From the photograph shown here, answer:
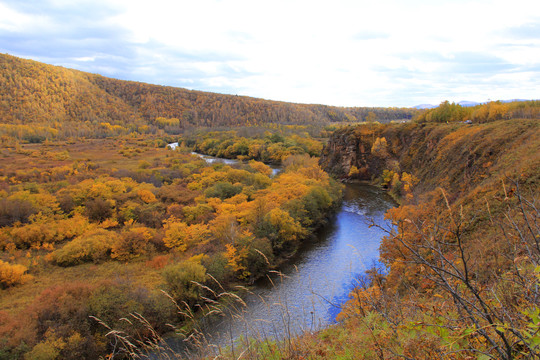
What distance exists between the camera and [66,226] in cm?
2950

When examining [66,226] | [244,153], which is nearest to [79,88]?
[244,153]

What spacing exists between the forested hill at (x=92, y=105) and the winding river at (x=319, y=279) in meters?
72.1

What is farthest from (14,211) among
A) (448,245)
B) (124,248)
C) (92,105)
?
(92,105)

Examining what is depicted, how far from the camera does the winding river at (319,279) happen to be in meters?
16.9

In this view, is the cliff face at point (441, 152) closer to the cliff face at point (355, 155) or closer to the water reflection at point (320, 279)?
the cliff face at point (355, 155)

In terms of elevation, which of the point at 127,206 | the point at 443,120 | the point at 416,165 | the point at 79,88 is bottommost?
the point at 127,206

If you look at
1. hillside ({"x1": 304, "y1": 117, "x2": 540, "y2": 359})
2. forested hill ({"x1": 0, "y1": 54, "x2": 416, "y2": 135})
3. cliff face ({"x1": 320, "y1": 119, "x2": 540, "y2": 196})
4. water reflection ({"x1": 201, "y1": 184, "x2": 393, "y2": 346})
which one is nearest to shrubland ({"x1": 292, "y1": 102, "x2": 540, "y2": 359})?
hillside ({"x1": 304, "y1": 117, "x2": 540, "y2": 359})

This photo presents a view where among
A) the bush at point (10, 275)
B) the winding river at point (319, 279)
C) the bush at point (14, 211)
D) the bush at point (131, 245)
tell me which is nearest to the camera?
the winding river at point (319, 279)

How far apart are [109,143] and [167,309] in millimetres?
97878

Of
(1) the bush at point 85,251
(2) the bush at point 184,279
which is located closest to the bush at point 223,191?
(1) the bush at point 85,251

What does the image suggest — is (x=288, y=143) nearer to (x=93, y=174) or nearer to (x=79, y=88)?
(x=93, y=174)

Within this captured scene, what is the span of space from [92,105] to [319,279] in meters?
173

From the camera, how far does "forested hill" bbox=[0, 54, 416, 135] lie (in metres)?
130

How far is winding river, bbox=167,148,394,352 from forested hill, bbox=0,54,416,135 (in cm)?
7209
